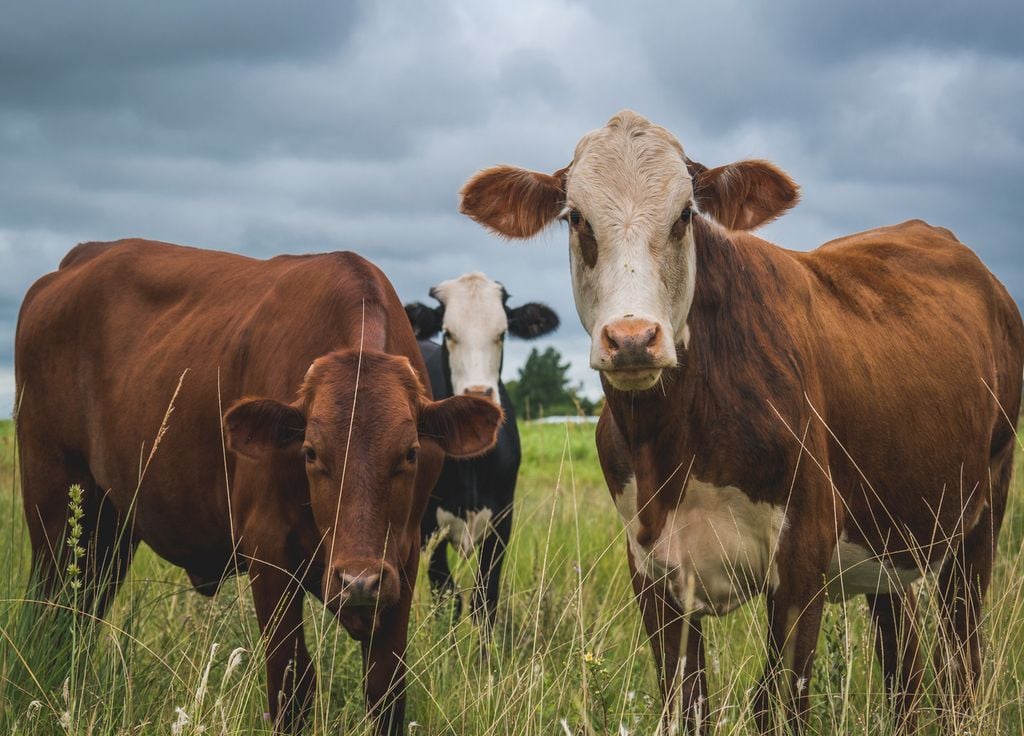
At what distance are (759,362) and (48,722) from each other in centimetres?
281

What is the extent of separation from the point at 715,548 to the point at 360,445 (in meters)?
1.36

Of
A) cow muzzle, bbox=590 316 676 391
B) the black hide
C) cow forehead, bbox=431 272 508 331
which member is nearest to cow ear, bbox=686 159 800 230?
cow muzzle, bbox=590 316 676 391

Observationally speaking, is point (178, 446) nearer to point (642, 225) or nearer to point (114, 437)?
point (114, 437)

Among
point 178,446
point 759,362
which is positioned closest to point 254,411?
point 178,446

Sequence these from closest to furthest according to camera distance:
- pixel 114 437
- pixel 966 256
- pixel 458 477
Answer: pixel 114 437 → pixel 966 256 → pixel 458 477

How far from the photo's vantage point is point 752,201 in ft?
14.3

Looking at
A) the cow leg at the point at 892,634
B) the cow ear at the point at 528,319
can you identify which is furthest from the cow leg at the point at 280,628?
the cow ear at the point at 528,319

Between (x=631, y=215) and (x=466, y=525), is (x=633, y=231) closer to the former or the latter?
(x=631, y=215)

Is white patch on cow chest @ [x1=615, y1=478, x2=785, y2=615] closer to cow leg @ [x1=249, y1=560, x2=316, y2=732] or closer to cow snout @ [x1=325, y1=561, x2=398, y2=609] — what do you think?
cow snout @ [x1=325, y1=561, x2=398, y2=609]

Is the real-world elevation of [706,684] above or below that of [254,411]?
below

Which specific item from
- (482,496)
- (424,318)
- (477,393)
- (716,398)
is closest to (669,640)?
(716,398)

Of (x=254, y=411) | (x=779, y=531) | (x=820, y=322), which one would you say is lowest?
(x=779, y=531)

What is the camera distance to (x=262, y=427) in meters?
4.11

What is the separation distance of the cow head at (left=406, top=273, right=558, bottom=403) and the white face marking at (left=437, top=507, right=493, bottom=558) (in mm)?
860
